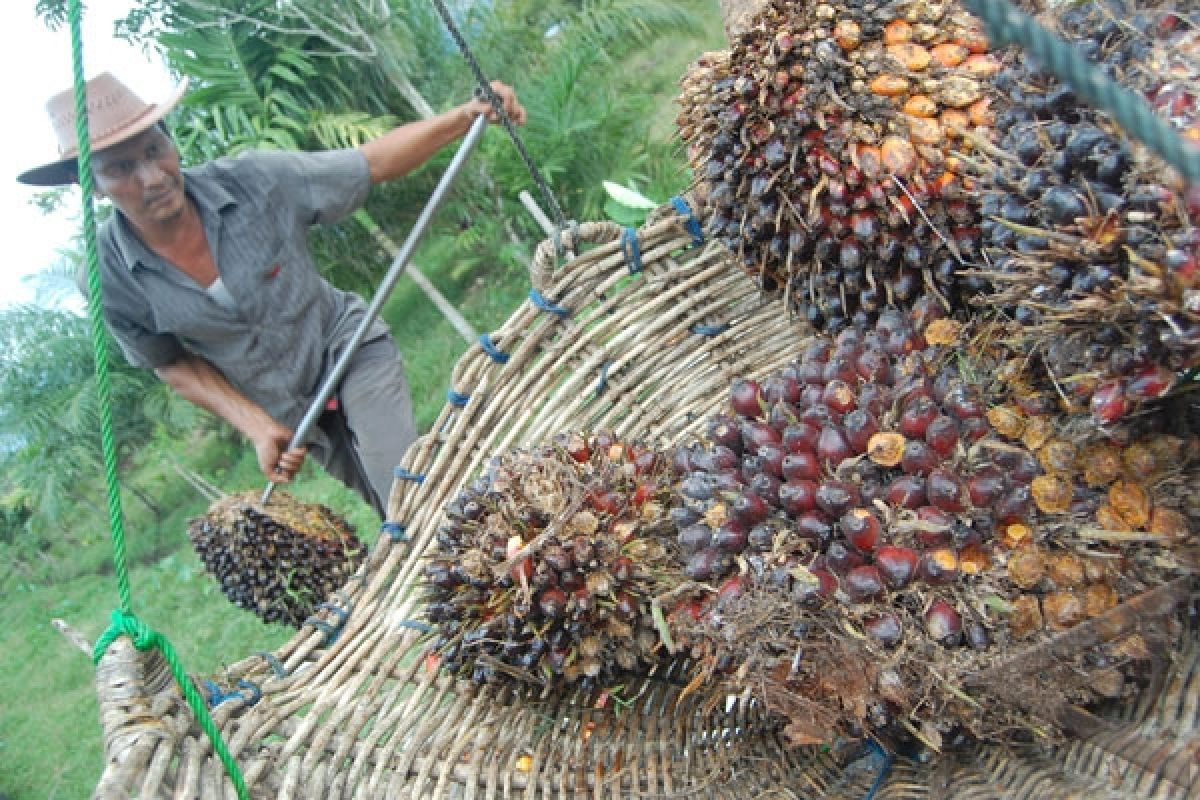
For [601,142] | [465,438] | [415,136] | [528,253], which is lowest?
[528,253]

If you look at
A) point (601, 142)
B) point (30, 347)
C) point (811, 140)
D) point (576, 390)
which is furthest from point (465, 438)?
point (30, 347)

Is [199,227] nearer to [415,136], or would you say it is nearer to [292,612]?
[415,136]

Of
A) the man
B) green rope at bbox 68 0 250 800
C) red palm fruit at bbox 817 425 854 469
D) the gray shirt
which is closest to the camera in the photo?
green rope at bbox 68 0 250 800

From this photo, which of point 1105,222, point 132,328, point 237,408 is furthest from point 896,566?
point 132,328

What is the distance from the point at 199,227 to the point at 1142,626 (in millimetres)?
2890

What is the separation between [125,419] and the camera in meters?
8.59

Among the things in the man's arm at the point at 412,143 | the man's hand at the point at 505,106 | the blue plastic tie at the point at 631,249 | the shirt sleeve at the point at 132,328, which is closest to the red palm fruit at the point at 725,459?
the blue plastic tie at the point at 631,249

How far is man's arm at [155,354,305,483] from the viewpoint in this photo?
10.2 ft

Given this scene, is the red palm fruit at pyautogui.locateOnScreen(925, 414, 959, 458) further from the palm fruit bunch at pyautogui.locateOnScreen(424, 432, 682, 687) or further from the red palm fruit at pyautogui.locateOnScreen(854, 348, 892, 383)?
the palm fruit bunch at pyautogui.locateOnScreen(424, 432, 682, 687)

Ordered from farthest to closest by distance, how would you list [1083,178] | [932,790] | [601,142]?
1. [601,142]
2. [932,790]
3. [1083,178]

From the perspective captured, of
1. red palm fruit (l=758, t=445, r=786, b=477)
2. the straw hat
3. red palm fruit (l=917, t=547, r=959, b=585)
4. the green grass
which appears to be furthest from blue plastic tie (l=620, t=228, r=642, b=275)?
the green grass

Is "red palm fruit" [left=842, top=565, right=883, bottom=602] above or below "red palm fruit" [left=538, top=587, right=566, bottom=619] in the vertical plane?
above

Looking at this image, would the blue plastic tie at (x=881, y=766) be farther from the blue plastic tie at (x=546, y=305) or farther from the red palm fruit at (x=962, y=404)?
the blue plastic tie at (x=546, y=305)

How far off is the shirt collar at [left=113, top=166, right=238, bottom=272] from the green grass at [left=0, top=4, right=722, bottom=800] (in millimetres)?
2010
